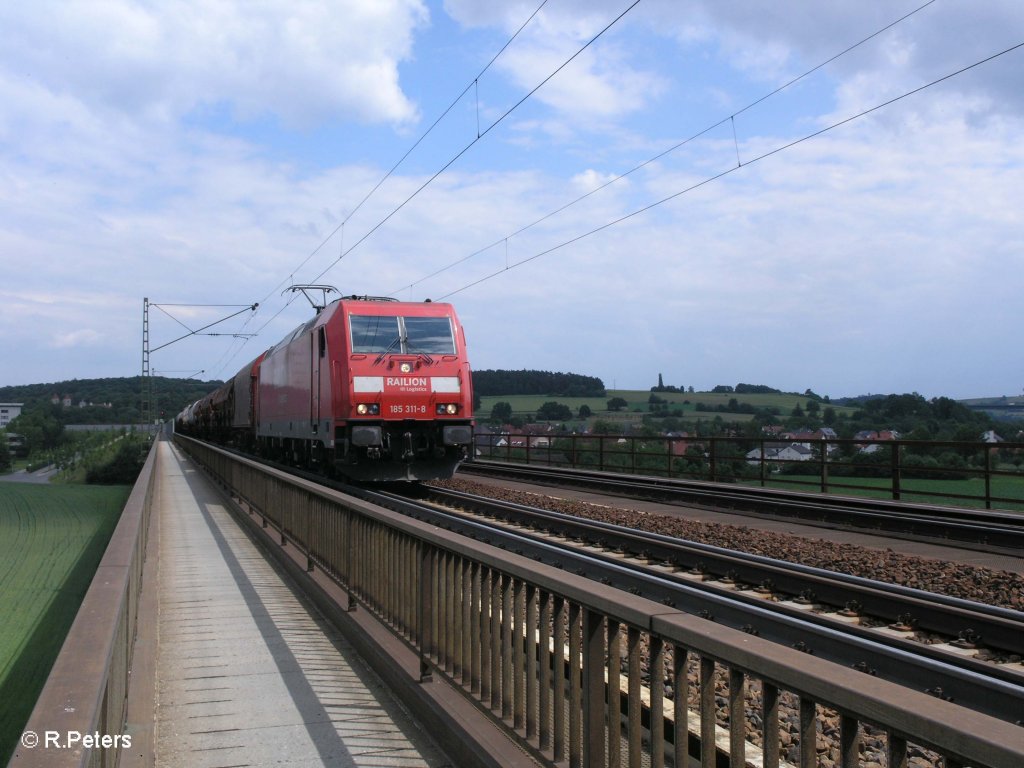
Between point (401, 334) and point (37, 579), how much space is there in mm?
8247

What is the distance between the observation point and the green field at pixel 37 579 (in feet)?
23.3

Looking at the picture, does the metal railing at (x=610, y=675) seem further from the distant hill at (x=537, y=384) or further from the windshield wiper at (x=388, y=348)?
the distant hill at (x=537, y=384)

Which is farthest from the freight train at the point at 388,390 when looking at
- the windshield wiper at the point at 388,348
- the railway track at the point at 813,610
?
the railway track at the point at 813,610

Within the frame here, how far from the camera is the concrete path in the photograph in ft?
14.8

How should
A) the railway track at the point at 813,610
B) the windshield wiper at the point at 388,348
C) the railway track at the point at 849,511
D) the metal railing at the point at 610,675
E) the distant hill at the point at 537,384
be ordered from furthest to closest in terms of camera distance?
the distant hill at the point at 537,384 < the windshield wiper at the point at 388,348 < the railway track at the point at 849,511 < the railway track at the point at 813,610 < the metal railing at the point at 610,675

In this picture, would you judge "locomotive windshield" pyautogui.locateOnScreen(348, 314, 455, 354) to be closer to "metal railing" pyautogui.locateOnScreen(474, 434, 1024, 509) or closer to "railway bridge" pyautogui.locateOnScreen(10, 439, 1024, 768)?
"metal railing" pyautogui.locateOnScreen(474, 434, 1024, 509)

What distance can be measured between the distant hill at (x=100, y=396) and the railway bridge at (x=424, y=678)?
107067 mm

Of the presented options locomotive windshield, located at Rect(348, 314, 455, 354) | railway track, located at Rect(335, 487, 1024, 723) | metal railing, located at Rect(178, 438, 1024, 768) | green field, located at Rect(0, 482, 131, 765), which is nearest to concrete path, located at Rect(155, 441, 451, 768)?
metal railing, located at Rect(178, 438, 1024, 768)

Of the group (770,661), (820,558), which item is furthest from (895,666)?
(820,558)

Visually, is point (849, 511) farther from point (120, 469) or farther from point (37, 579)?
point (120, 469)

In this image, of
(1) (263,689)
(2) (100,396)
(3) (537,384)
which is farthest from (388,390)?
(2) (100,396)

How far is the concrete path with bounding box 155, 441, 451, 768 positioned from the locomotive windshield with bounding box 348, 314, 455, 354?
878 centimetres

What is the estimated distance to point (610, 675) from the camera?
125 inches

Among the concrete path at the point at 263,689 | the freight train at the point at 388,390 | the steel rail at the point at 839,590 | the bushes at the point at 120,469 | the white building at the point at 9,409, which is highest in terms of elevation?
the white building at the point at 9,409
